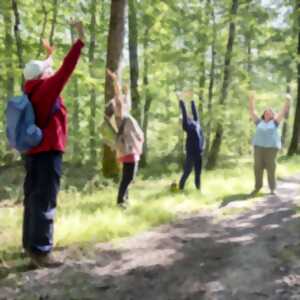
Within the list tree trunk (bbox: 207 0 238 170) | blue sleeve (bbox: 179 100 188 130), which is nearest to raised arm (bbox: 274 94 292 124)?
blue sleeve (bbox: 179 100 188 130)

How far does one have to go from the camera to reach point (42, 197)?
4.68 metres

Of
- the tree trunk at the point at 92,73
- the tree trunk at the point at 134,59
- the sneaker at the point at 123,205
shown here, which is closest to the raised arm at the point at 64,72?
the sneaker at the point at 123,205

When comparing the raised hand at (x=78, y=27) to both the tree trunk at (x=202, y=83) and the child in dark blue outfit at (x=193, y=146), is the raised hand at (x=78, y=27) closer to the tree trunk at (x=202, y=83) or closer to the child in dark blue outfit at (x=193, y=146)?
the child in dark blue outfit at (x=193, y=146)

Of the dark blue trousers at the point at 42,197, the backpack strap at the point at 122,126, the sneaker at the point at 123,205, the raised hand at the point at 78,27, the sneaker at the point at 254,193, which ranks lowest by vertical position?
the sneaker at the point at 254,193

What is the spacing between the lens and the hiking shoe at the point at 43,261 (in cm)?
469

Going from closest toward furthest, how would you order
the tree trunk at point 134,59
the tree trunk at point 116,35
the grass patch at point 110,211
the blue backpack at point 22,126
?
the blue backpack at point 22,126 < the grass patch at point 110,211 < the tree trunk at point 116,35 < the tree trunk at point 134,59

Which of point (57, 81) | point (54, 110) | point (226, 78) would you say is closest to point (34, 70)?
point (57, 81)

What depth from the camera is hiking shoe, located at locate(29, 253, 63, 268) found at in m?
4.69

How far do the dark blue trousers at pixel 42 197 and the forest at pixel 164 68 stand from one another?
3888 mm

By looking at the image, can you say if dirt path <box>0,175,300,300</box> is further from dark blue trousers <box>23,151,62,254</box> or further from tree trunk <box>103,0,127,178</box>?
tree trunk <box>103,0,127,178</box>

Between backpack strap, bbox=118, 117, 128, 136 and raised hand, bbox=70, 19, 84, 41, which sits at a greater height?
raised hand, bbox=70, 19, 84, 41

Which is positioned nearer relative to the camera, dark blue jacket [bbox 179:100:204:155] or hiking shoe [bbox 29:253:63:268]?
hiking shoe [bbox 29:253:63:268]

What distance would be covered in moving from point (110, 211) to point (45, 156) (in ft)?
8.33

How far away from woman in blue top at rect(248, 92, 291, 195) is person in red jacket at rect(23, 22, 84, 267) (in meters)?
5.48
